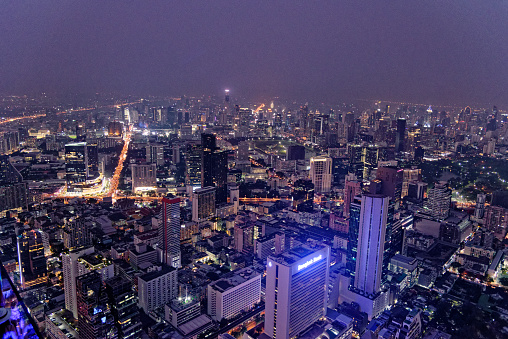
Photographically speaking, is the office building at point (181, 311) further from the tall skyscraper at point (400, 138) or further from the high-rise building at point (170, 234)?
the tall skyscraper at point (400, 138)

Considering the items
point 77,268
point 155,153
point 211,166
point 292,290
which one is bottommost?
point 77,268

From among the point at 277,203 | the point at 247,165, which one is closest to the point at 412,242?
the point at 277,203

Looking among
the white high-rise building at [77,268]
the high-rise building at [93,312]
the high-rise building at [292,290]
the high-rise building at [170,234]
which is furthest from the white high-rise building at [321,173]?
the high-rise building at [93,312]

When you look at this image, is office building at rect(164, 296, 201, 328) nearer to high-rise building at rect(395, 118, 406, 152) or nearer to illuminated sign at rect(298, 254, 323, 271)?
illuminated sign at rect(298, 254, 323, 271)

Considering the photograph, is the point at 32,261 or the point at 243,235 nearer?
the point at 32,261

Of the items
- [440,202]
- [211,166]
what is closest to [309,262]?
[440,202]

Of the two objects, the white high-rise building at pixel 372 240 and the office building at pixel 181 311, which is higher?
the white high-rise building at pixel 372 240

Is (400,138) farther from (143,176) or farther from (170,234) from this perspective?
(170,234)
